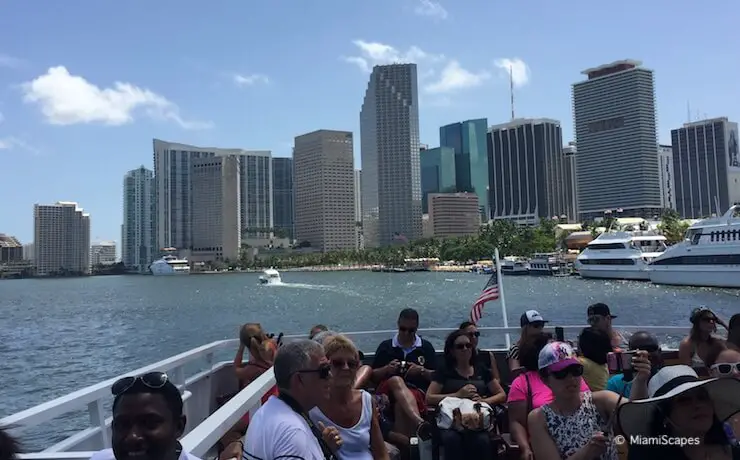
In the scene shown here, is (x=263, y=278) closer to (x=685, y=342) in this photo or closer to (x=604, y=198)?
(x=685, y=342)

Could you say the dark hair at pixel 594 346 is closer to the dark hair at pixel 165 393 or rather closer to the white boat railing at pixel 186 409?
the white boat railing at pixel 186 409

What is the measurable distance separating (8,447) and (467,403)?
9.30ft

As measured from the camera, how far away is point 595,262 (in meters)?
75.1

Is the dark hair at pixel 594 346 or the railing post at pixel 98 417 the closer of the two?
the railing post at pixel 98 417

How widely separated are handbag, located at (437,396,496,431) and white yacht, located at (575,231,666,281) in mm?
69016

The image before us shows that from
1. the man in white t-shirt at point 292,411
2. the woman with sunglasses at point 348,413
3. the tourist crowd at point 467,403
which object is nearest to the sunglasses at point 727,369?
the tourist crowd at point 467,403

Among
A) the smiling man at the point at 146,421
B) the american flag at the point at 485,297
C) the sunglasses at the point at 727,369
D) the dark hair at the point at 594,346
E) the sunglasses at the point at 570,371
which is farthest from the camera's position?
the american flag at the point at 485,297

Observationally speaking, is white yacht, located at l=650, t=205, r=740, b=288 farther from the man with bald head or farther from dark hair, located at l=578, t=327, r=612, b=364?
the man with bald head

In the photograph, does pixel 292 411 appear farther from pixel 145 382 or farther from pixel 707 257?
pixel 707 257

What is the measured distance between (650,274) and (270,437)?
2684 inches

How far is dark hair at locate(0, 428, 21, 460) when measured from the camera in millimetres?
1640

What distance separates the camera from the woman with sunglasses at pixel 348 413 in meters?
3.52

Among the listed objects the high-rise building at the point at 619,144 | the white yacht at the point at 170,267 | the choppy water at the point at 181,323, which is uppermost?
the high-rise building at the point at 619,144

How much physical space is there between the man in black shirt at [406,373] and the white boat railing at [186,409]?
1.21m
